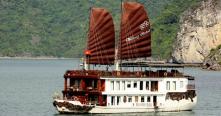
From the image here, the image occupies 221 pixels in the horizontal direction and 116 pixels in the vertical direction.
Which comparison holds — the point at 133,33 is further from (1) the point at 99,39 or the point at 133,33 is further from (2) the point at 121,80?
(2) the point at 121,80

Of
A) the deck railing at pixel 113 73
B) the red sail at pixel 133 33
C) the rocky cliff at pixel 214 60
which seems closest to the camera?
the deck railing at pixel 113 73

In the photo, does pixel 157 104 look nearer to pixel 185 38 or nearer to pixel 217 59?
pixel 217 59

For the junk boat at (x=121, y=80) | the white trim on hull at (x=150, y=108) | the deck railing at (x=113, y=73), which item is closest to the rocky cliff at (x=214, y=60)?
the white trim on hull at (x=150, y=108)

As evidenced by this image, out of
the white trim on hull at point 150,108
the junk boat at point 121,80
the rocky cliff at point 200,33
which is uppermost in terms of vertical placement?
the rocky cliff at point 200,33

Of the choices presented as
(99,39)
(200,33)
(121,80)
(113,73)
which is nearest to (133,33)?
(99,39)

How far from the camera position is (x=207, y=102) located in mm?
77812

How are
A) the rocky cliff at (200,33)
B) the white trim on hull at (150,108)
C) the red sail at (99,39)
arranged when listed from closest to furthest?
1. the white trim on hull at (150,108)
2. the red sail at (99,39)
3. the rocky cliff at (200,33)

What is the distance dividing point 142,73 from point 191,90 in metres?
5.05

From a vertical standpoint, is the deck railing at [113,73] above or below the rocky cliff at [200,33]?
below

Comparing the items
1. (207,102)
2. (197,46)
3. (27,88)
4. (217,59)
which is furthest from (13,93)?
(197,46)

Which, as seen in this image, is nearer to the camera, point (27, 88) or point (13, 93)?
point (13, 93)

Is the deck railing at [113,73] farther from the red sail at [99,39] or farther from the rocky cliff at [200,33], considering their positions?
the rocky cliff at [200,33]

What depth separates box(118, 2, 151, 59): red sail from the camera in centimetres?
6524

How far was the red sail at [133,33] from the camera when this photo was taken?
65.2 metres
